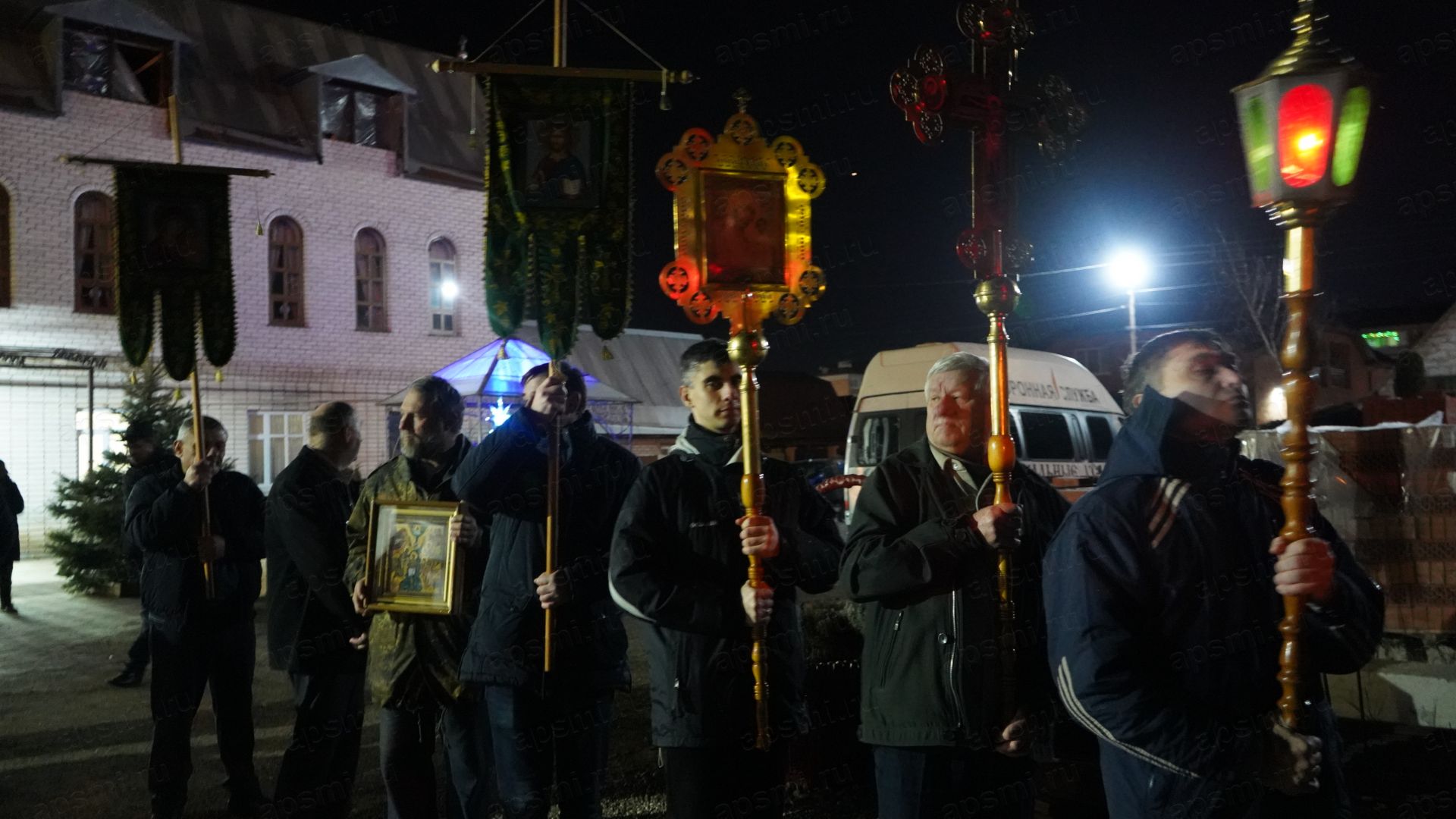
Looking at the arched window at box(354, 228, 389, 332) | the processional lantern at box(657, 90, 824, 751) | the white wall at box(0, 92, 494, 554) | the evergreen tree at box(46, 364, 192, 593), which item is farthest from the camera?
the arched window at box(354, 228, 389, 332)

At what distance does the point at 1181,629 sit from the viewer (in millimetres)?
2771

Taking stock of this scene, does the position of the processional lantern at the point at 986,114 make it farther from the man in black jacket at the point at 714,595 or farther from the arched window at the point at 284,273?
the arched window at the point at 284,273

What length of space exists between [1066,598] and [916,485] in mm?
966

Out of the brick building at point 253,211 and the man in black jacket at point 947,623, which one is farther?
the brick building at point 253,211

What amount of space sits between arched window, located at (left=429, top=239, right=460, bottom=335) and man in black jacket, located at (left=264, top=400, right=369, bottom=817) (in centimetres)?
1924

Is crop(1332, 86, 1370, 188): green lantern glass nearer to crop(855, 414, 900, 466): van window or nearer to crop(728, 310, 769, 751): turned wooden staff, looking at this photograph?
crop(728, 310, 769, 751): turned wooden staff

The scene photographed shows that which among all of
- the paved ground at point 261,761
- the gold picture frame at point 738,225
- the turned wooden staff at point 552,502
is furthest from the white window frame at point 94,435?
the gold picture frame at point 738,225

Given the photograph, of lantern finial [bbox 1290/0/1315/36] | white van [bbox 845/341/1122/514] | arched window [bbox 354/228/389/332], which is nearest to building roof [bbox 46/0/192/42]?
arched window [bbox 354/228/389/332]

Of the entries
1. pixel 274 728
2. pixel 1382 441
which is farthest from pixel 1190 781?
pixel 274 728

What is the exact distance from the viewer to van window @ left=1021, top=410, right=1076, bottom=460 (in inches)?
551

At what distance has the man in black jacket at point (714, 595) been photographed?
3695 mm

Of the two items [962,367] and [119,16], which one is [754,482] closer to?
[962,367]

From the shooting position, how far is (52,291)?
19.0 meters

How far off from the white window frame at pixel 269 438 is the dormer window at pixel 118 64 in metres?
6.27
